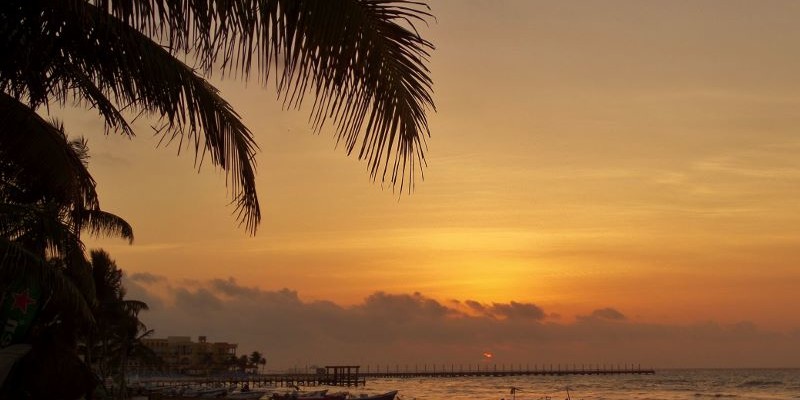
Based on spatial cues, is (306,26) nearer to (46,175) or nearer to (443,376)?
(46,175)

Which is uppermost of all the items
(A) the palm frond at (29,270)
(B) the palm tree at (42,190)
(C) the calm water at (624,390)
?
(B) the palm tree at (42,190)

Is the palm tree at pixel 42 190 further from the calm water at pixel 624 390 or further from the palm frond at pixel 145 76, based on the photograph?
the calm water at pixel 624 390

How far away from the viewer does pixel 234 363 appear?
477ft

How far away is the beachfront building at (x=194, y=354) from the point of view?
459ft

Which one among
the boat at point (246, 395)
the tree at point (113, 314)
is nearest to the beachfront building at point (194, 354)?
the boat at point (246, 395)

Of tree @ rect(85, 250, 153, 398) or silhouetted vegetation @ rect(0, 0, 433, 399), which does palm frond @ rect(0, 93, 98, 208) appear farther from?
tree @ rect(85, 250, 153, 398)

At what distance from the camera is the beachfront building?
140000 mm

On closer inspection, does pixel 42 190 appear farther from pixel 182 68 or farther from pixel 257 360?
pixel 257 360

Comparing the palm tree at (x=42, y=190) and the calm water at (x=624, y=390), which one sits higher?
the palm tree at (x=42, y=190)

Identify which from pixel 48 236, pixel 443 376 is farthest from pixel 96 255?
pixel 443 376

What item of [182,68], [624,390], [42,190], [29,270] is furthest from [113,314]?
[624,390]

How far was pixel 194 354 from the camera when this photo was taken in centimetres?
14525

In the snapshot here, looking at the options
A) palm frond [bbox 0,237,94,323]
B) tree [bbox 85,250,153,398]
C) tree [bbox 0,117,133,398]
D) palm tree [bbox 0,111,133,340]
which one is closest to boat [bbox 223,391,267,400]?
tree [bbox 85,250,153,398]

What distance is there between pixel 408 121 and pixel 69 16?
1768 mm
